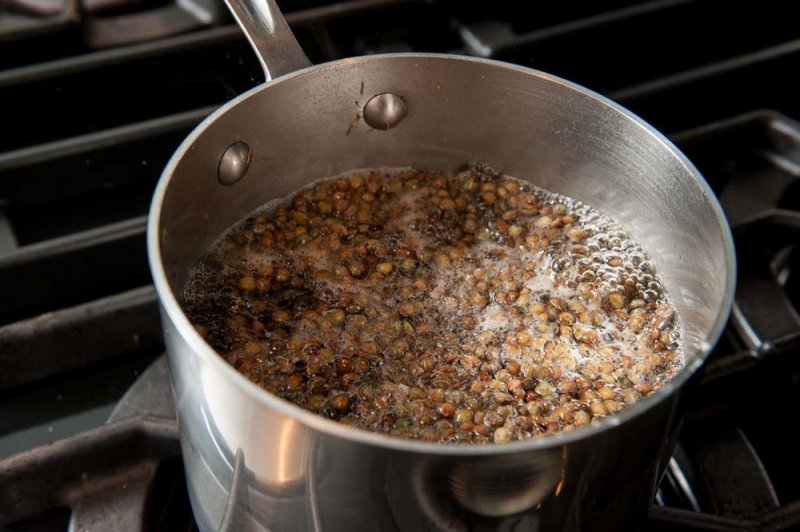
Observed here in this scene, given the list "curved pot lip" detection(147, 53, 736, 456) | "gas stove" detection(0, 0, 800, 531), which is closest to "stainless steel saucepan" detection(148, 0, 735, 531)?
"curved pot lip" detection(147, 53, 736, 456)

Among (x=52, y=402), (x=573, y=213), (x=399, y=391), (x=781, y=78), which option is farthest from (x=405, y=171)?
(x=781, y=78)

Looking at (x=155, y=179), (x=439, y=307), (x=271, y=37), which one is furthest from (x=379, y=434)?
(x=155, y=179)

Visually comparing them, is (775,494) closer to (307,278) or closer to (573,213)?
(573,213)

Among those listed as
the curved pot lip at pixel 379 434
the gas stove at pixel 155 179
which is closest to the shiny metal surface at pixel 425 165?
the curved pot lip at pixel 379 434

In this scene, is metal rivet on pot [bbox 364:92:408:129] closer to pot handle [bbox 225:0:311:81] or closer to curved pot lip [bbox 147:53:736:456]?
pot handle [bbox 225:0:311:81]

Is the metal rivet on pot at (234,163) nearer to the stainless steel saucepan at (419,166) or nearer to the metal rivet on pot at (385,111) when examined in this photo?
the stainless steel saucepan at (419,166)
